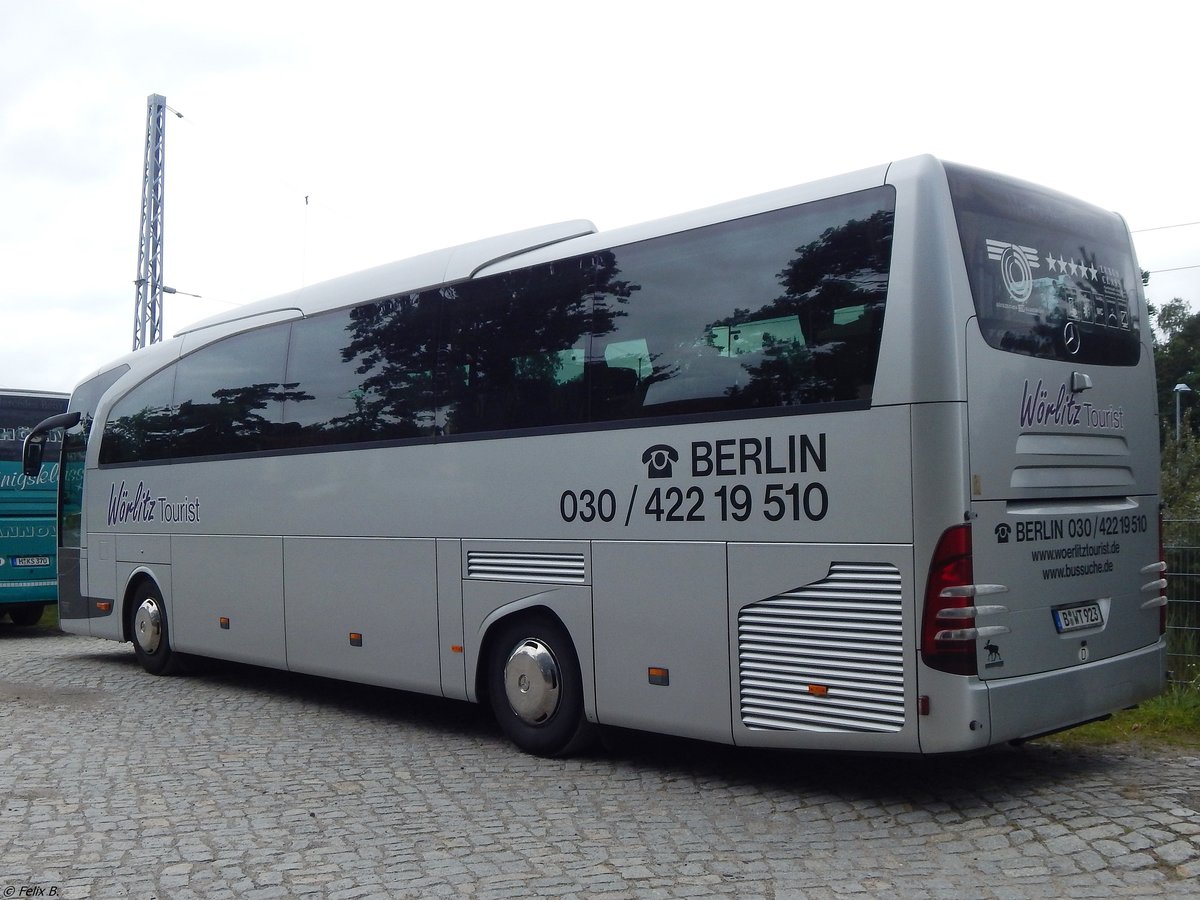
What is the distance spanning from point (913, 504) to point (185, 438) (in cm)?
832

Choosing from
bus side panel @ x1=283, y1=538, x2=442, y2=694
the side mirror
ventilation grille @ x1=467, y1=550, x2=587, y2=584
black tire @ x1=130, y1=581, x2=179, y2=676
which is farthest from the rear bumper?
the side mirror

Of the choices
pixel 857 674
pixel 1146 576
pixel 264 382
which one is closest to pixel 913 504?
pixel 857 674

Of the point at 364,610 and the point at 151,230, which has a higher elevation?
the point at 151,230

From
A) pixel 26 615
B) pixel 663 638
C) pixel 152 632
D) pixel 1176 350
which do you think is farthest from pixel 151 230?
pixel 1176 350

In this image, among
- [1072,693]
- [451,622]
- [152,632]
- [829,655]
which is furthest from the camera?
[152,632]

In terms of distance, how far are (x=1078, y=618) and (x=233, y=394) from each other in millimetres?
7793

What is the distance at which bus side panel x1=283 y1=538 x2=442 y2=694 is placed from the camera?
9383mm

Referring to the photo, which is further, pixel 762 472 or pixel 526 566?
pixel 526 566

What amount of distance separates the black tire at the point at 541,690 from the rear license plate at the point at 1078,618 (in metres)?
3.00

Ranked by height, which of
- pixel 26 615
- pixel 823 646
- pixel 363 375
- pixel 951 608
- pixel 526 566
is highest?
pixel 363 375

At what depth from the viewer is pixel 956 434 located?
623cm

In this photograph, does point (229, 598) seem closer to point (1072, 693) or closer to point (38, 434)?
point (38, 434)

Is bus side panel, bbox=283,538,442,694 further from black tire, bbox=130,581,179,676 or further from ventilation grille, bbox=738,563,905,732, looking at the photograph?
ventilation grille, bbox=738,563,905,732

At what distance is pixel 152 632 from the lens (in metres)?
13.1
